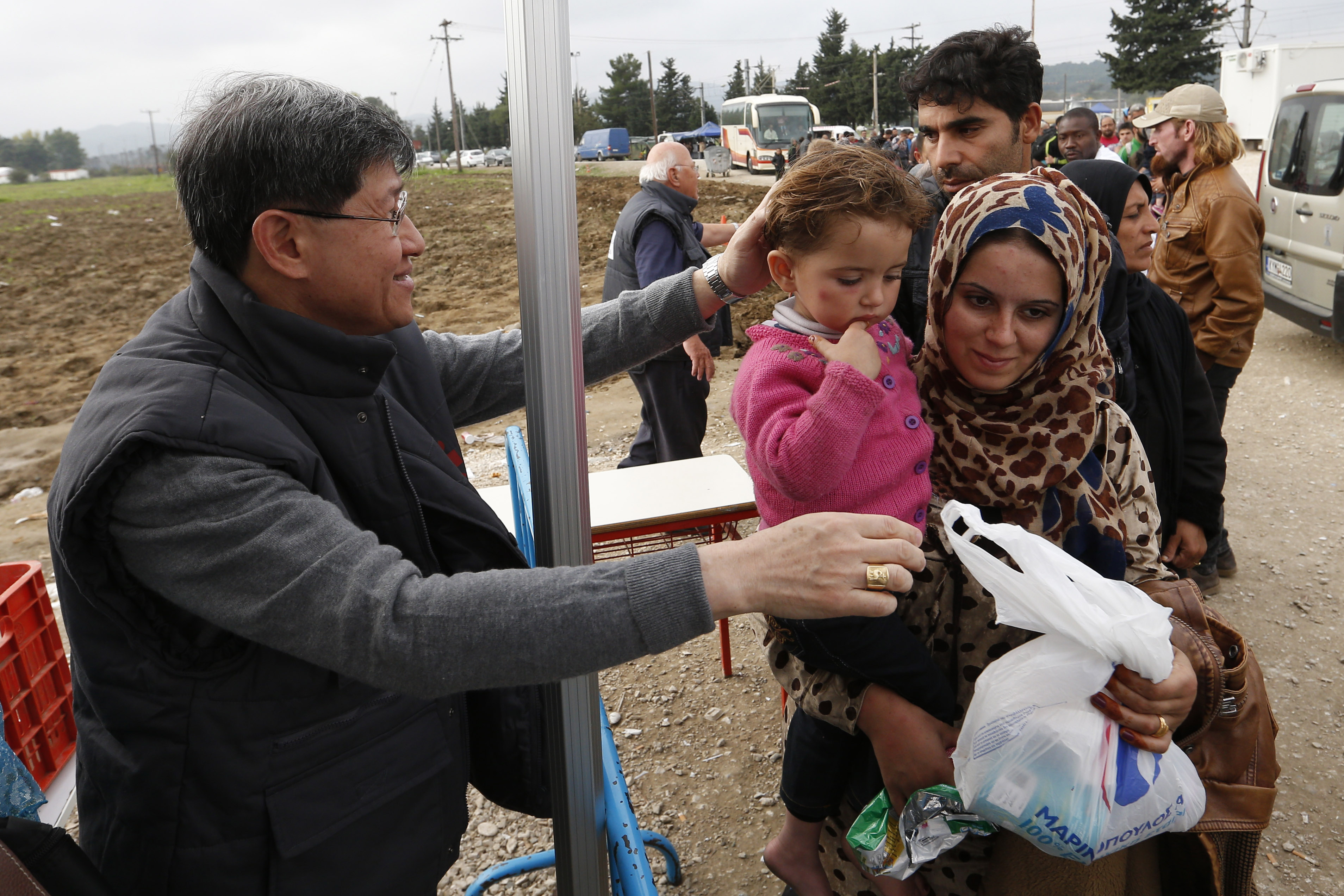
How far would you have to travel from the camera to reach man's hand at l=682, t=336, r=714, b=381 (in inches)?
182

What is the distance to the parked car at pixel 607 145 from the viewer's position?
1676 inches

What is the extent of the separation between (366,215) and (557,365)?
35 cm

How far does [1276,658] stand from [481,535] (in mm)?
3479

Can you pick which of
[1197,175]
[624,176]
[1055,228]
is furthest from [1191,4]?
[1055,228]

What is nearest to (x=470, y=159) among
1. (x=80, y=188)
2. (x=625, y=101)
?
(x=625, y=101)

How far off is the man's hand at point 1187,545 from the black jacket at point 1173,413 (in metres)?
0.02

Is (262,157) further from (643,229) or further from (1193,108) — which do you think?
(1193,108)

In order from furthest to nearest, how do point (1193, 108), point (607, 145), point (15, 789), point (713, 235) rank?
1. point (607, 145)
2. point (713, 235)
3. point (1193, 108)
4. point (15, 789)

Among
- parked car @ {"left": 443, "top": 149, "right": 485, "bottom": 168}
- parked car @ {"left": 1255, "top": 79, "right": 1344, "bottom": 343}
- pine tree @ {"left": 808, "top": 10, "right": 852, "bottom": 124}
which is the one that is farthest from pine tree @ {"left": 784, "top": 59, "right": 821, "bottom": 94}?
parked car @ {"left": 1255, "top": 79, "right": 1344, "bottom": 343}

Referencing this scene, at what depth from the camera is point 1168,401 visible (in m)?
2.37

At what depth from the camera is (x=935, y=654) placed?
1596 millimetres

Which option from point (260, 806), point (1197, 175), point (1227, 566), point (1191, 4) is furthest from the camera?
point (1191, 4)

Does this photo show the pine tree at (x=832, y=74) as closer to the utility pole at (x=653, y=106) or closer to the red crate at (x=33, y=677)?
the utility pole at (x=653, y=106)

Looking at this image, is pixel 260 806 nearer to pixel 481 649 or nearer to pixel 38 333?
pixel 481 649
